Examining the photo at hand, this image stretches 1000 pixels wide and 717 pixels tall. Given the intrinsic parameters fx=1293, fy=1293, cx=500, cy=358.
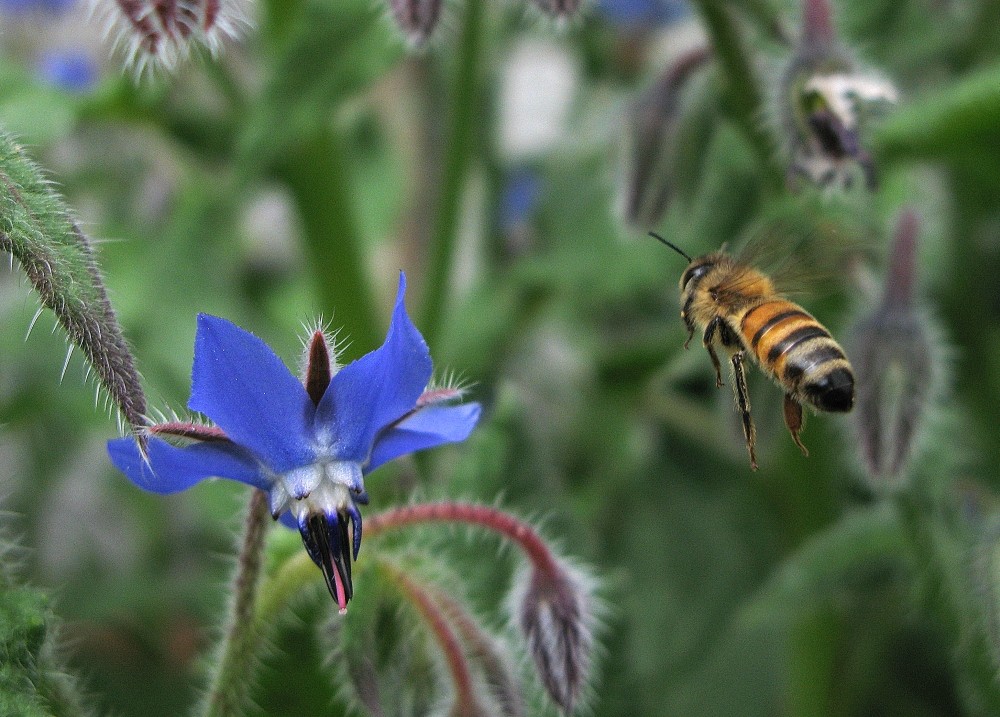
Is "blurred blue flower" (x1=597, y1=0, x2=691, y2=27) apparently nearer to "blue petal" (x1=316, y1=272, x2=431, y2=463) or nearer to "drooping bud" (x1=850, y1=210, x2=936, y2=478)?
"drooping bud" (x1=850, y1=210, x2=936, y2=478)

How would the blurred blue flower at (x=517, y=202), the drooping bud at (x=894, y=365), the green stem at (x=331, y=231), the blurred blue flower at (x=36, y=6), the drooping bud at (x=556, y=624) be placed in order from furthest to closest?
1. the blurred blue flower at (x=36, y=6)
2. the blurred blue flower at (x=517, y=202)
3. the green stem at (x=331, y=231)
4. the drooping bud at (x=894, y=365)
5. the drooping bud at (x=556, y=624)

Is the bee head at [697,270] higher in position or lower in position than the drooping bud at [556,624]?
higher

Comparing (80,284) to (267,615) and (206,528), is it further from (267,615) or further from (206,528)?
(206,528)

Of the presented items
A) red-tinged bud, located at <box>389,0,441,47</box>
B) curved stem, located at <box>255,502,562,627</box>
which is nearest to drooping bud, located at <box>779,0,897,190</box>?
red-tinged bud, located at <box>389,0,441,47</box>

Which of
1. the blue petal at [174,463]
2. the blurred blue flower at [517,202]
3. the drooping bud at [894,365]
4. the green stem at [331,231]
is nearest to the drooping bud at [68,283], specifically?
the blue petal at [174,463]

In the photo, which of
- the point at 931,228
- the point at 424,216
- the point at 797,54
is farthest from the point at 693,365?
the point at 424,216

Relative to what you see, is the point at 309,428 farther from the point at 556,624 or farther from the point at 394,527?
the point at 556,624

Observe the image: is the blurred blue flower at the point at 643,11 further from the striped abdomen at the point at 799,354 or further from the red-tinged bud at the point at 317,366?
the red-tinged bud at the point at 317,366
